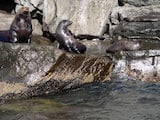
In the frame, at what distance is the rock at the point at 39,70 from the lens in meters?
9.38

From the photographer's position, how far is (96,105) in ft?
28.9

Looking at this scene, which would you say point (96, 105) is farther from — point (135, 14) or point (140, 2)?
point (140, 2)

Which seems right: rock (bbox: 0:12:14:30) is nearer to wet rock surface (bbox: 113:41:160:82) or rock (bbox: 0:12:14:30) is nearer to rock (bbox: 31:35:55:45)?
rock (bbox: 31:35:55:45)

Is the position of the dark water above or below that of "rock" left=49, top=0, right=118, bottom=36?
below

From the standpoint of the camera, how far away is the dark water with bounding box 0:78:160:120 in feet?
25.9

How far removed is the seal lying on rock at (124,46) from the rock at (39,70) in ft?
6.99

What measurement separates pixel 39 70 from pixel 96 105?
5.67 feet

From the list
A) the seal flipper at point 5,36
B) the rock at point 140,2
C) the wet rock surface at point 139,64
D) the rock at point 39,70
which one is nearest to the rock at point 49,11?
the rock at point 140,2

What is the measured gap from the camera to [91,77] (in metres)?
10.4

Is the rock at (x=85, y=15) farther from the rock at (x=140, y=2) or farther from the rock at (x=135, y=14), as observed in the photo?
the rock at (x=140, y=2)

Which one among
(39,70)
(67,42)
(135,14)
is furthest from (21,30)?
(135,14)

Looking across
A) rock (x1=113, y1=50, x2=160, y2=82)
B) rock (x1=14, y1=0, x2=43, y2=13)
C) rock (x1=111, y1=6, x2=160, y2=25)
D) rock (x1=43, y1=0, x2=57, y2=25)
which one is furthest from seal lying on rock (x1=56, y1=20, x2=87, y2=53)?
rock (x1=14, y1=0, x2=43, y2=13)

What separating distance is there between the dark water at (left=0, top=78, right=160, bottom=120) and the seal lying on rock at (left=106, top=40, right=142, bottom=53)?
6.44 ft

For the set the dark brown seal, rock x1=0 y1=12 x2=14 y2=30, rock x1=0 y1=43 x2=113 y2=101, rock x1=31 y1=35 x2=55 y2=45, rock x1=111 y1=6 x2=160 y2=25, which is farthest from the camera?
rock x1=0 y1=12 x2=14 y2=30
